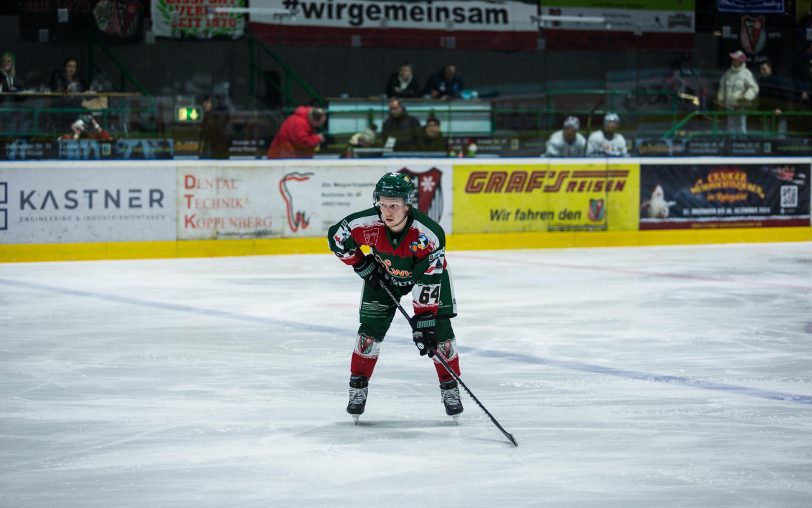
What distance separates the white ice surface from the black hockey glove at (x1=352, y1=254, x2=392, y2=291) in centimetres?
65

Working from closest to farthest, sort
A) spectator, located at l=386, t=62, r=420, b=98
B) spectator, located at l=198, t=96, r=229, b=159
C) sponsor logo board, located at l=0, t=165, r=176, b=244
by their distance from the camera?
1. sponsor logo board, located at l=0, t=165, r=176, b=244
2. spectator, located at l=198, t=96, r=229, b=159
3. spectator, located at l=386, t=62, r=420, b=98

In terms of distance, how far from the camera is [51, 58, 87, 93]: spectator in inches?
538

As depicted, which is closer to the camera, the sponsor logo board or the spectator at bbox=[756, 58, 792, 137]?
the sponsor logo board

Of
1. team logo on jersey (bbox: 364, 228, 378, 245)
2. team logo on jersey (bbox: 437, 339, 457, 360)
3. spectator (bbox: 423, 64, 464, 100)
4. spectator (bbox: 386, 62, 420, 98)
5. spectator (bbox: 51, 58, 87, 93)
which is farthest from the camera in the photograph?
spectator (bbox: 423, 64, 464, 100)

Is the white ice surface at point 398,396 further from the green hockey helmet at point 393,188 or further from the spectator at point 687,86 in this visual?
the spectator at point 687,86

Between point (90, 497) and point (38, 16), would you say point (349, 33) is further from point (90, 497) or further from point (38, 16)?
point (90, 497)

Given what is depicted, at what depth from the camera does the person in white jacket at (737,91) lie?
15.8m

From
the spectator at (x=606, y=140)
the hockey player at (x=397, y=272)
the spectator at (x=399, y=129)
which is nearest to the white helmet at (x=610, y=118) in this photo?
the spectator at (x=606, y=140)

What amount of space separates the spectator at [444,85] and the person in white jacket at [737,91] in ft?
10.6

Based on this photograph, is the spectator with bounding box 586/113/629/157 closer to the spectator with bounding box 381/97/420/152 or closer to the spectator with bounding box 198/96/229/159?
the spectator with bounding box 381/97/420/152

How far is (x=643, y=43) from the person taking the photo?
17281 millimetres

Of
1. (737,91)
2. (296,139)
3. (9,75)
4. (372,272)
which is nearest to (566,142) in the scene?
(737,91)

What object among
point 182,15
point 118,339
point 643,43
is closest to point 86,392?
point 118,339

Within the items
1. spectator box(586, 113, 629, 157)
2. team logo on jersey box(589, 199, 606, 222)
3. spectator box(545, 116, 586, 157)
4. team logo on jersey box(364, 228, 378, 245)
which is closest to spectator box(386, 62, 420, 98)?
spectator box(545, 116, 586, 157)
